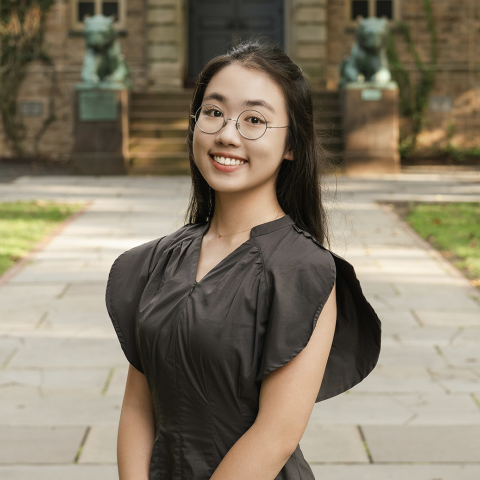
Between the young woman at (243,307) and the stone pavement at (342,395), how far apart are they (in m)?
0.65

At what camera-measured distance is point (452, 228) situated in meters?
8.78

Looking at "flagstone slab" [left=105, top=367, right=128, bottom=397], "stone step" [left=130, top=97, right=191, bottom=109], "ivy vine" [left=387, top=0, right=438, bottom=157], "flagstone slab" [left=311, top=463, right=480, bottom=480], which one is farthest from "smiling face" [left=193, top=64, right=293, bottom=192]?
"ivy vine" [left=387, top=0, right=438, bottom=157]

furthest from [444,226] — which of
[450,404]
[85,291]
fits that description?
[450,404]

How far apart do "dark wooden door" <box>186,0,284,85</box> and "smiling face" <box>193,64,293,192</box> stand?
54.4 ft

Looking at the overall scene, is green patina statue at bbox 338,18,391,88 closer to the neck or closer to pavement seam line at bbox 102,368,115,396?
pavement seam line at bbox 102,368,115,396

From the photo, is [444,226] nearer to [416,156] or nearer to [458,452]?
[458,452]

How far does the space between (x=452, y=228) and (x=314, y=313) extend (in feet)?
24.8

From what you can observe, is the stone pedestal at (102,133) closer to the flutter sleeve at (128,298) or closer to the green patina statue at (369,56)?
the green patina statue at (369,56)

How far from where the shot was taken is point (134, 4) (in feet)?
56.7

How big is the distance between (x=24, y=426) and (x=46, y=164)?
13688mm

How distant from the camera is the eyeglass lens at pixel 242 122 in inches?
65.1

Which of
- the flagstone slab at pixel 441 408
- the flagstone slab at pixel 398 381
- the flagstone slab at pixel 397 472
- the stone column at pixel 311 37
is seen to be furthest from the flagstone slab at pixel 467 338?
the stone column at pixel 311 37

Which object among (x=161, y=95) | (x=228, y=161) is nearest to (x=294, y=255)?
(x=228, y=161)

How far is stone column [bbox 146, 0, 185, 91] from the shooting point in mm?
16828
